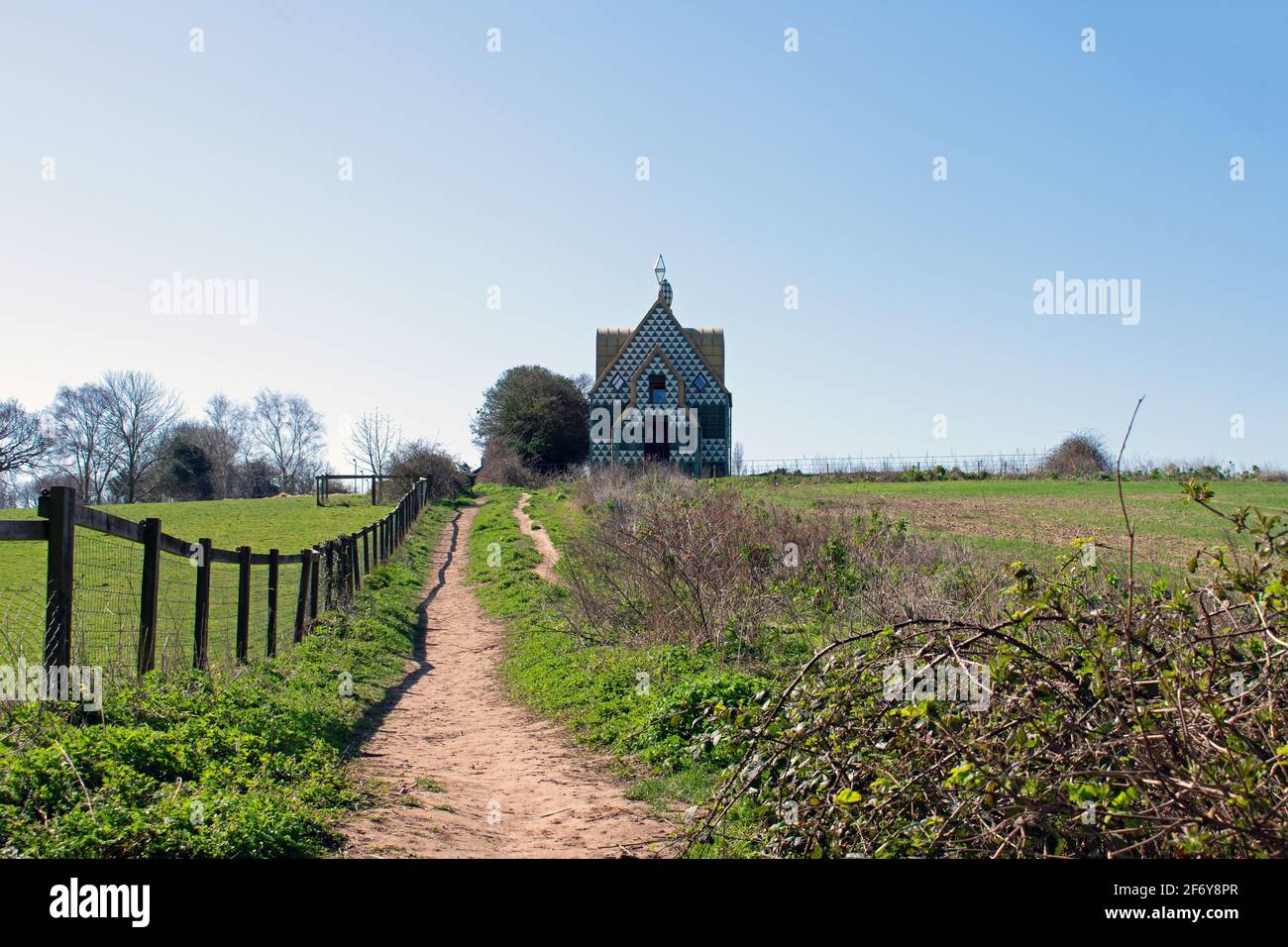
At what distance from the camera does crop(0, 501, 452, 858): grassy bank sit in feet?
14.5

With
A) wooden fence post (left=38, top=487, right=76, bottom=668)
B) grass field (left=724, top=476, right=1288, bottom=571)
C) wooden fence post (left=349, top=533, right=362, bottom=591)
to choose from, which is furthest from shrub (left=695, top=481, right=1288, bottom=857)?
wooden fence post (left=349, top=533, right=362, bottom=591)

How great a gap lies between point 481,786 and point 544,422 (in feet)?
164

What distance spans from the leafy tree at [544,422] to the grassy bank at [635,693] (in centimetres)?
4068

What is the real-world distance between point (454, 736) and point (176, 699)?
8.55ft

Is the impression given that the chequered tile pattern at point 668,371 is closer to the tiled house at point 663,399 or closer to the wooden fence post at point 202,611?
the tiled house at point 663,399

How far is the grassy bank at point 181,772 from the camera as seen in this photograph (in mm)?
4426

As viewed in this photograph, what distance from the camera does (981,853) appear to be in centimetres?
410

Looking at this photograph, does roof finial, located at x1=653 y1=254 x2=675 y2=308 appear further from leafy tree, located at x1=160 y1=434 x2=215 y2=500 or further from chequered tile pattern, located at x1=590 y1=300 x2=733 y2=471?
leafy tree, located at x1=160 y1=434 x2=215 y2=500

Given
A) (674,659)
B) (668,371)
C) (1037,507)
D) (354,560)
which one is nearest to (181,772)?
(674,659)

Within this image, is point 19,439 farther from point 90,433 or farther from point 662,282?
point 662,282

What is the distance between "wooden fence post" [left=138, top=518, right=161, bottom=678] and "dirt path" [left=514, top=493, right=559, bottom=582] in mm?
10613

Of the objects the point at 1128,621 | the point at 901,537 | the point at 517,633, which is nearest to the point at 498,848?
the point at 1128,621

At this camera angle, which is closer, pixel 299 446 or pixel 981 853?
pixel 981 853
